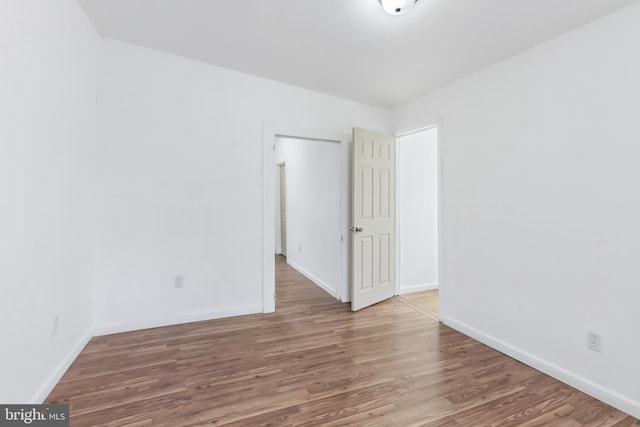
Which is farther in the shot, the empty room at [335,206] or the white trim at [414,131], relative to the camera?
the white trim at [414,131]

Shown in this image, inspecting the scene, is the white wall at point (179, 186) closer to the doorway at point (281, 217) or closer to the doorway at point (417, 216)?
the doorway at point (417, 216)

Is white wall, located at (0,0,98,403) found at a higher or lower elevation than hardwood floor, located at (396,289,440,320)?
higher

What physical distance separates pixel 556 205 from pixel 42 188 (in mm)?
3385

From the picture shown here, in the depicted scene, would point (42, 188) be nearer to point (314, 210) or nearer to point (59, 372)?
point (59, 372)

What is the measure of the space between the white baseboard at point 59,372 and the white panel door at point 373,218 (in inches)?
100.0

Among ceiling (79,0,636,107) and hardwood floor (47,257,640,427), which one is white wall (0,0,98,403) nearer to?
hardwood floor (47,257,640,427)

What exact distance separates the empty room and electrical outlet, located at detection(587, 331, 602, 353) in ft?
0.04

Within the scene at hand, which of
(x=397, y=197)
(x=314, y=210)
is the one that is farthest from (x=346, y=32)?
(x=314, y=210)

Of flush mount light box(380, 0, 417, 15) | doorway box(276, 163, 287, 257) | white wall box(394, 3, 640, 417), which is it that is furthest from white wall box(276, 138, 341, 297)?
flush mount light box(380, 0, 417, 15)

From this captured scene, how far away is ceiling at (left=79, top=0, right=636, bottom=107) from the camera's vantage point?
80.2 inches

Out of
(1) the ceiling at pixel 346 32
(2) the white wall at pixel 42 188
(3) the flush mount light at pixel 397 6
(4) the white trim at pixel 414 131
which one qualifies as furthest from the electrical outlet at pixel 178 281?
(4) the white trim at pixel 414 131

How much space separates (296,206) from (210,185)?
2.55 meters

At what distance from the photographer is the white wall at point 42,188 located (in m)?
1.49

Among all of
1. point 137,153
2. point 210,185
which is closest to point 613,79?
point 210,185
